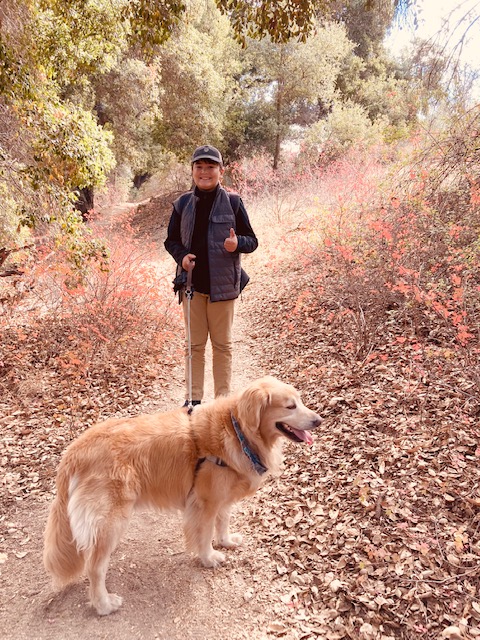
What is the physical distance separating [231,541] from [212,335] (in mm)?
1809

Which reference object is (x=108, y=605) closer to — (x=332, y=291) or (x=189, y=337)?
(x=189, y=337)

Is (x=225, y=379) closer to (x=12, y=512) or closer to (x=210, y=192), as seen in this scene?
(x=210, y=192)

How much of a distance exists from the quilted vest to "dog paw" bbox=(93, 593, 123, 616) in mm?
2352

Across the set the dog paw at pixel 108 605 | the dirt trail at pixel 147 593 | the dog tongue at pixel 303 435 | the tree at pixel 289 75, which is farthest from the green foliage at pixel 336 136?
the dog paw at pixel 108 605

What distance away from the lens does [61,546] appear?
2510 millimetres

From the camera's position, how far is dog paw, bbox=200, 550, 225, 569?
298 centimetres

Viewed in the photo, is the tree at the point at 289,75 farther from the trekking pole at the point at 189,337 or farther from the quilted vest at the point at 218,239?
the trekking pole at the point at 189,337

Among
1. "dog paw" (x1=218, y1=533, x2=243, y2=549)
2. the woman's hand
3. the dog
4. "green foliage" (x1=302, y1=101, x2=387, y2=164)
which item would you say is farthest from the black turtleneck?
"green foliage" (x1=302, y1=101, x2=387, y2=164)

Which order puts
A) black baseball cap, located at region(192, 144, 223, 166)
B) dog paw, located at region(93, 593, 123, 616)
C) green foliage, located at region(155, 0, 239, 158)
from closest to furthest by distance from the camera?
dog paw, located at region(93, 593, 123, 616) < black baseball cap, located at region(192, 144, 223, 166) < green foliage, located at region(155, 0, 239, 158)

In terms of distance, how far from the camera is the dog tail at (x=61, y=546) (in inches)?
98.9

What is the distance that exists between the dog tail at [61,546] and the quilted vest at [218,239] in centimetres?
200

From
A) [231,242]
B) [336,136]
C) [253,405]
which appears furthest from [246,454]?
[336,136]

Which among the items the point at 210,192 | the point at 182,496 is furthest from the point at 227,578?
the point at 210,192

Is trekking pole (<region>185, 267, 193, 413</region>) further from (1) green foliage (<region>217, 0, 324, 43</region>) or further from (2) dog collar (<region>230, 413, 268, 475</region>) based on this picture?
(1) green foliage (<region>217, 0, 324, 43</region>)
